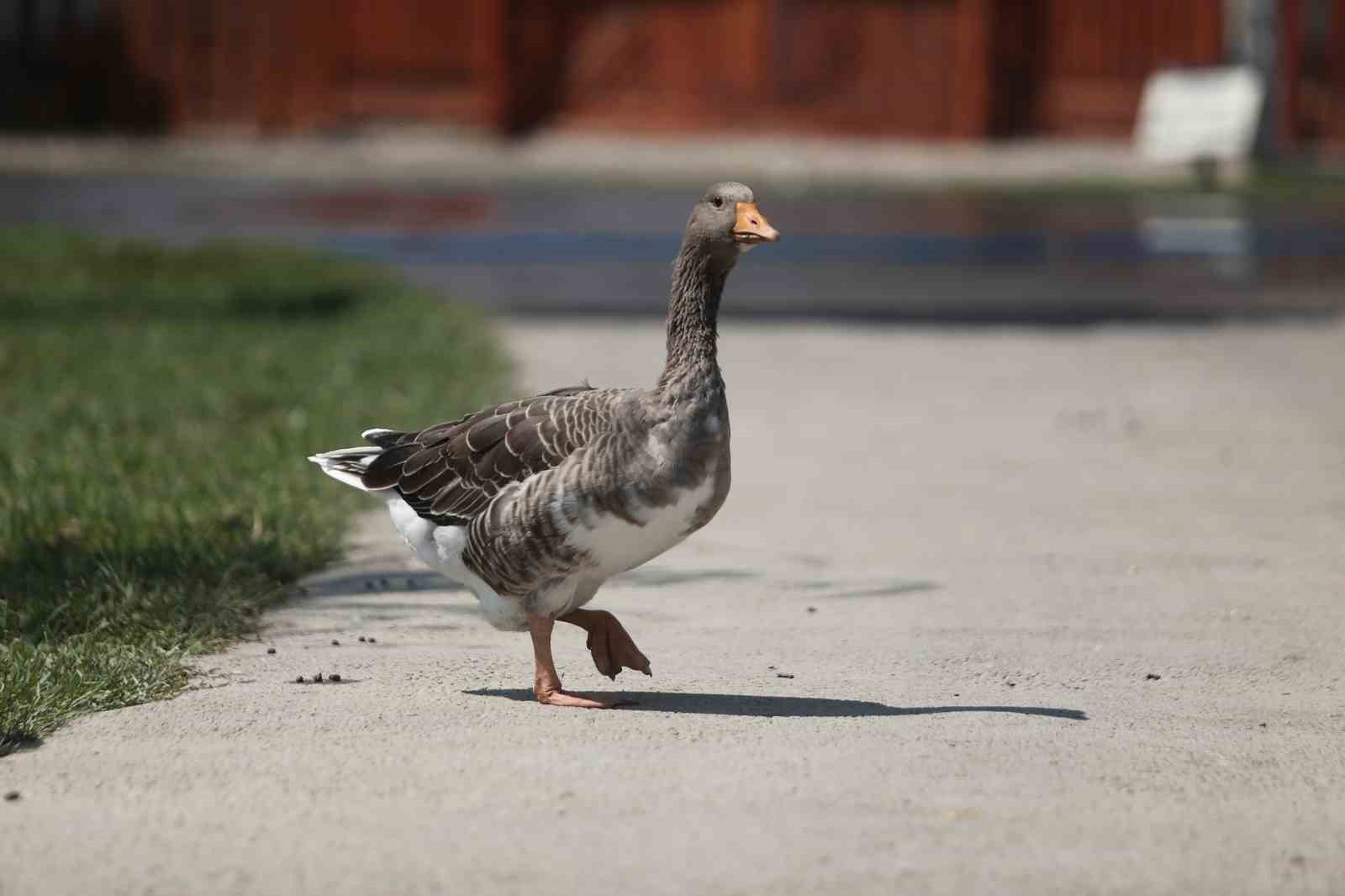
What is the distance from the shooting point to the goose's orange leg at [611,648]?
587 centimetres

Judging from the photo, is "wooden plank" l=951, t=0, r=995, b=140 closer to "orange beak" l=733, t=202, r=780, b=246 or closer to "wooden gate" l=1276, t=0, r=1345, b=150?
"wooden gate" l=1276, t=0, r=1345, b=150

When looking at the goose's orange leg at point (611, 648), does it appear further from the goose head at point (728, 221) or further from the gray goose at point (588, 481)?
the goose head at point (728, 221)

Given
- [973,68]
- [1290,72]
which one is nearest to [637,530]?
[973,68]

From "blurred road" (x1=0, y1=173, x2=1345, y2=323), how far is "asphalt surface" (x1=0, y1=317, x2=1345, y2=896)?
253 inches

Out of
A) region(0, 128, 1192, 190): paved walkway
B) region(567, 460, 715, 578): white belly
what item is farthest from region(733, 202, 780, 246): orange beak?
region(0, 128, 1192, 190): paved walkway

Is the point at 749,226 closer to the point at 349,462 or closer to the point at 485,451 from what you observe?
the point at 485,451

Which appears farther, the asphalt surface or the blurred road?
the blurred road

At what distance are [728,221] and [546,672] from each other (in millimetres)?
1417

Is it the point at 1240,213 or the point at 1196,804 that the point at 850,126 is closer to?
the point at 1240,213

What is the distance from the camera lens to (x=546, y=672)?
19.0 feet

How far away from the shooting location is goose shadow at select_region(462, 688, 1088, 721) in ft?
18.7

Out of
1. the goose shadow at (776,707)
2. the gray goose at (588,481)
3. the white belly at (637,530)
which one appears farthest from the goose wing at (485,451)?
the goose shadow at (776,707)

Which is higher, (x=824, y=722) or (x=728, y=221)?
(x=728, y=221)

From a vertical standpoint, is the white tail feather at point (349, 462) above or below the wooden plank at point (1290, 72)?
below
